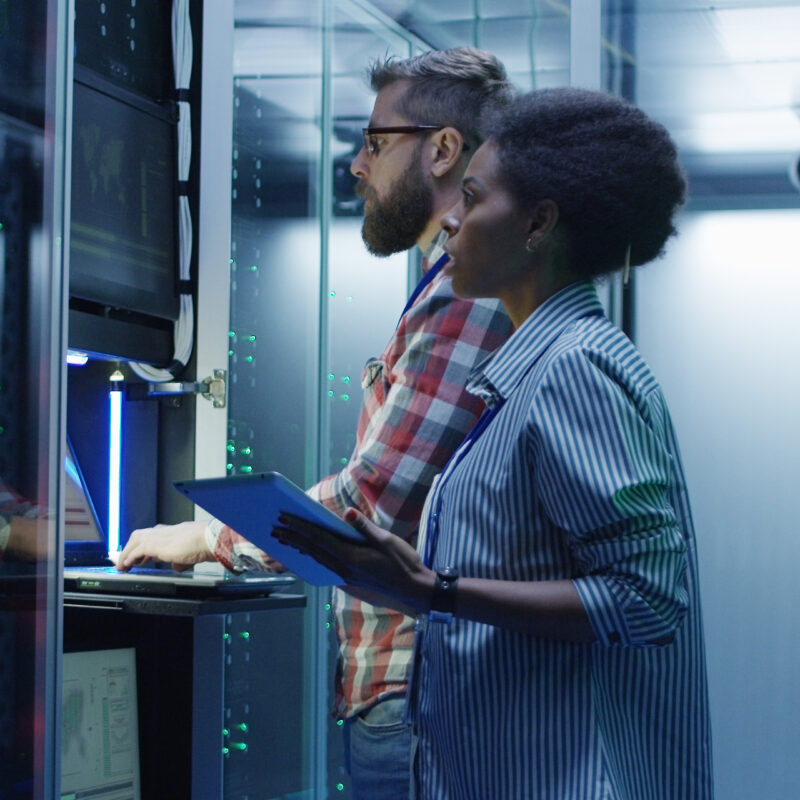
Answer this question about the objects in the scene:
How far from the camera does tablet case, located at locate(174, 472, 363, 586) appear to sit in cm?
116

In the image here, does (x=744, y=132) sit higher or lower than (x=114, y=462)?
higher

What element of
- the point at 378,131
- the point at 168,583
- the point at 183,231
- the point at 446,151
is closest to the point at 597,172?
the point at 446,151

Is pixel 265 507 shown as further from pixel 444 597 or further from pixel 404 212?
pixel 404 212

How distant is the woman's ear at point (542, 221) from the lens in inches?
52.2

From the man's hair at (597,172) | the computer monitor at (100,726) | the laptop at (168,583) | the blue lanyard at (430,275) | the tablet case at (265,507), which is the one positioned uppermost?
the man's hair at (597,172)

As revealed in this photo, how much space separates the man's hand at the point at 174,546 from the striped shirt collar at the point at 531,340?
680 millimetres

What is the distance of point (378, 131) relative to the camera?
193 centimetres

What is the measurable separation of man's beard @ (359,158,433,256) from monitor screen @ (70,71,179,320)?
0.92m

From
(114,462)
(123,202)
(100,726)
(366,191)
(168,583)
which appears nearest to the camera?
(366,191)

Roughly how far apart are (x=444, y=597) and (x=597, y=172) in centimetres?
47

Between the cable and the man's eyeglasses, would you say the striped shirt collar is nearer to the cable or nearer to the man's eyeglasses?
the man's eyeglasses

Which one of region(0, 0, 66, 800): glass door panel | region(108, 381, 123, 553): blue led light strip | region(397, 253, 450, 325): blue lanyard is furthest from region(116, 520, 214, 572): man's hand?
region(108, 381, 123, 553): blue led light strip

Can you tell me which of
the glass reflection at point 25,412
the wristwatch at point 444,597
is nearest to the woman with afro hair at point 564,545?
the wristwatch at point 444,597

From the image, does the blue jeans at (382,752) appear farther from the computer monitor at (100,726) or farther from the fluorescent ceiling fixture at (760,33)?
the fluorescent ceiling fixture at (760,33)
